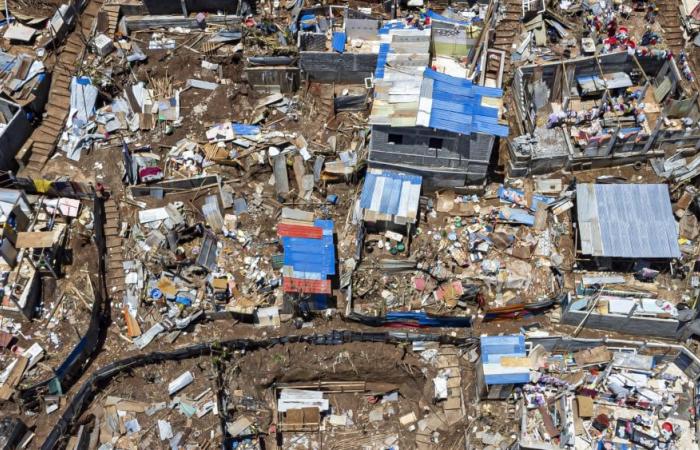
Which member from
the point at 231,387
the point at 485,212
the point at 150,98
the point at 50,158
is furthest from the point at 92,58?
the point at 485,212

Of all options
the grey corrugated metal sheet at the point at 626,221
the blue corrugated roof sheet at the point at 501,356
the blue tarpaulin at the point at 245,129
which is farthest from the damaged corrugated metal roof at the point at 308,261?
the grey corrugated metal sheet at the point at 626,221

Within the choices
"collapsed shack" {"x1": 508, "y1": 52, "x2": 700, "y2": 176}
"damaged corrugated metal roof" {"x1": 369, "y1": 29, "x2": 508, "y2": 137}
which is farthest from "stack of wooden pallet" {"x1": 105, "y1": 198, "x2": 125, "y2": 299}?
"collapsed shack" {"x1": 508, "y1": 52, "x2": 700, "y2": 176}

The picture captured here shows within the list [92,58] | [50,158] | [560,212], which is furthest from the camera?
[92,58]

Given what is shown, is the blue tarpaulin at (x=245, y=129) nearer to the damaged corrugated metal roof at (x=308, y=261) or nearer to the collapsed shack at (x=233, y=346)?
the damaged corrugated metal roof at (x=308, y=261)

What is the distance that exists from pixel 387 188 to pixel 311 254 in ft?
16.2

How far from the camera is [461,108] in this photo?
2775 cm

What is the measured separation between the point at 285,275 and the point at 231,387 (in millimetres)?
5013

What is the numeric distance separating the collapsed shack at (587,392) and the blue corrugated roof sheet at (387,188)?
7284 millimetres

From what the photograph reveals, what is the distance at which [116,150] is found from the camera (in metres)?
32.1

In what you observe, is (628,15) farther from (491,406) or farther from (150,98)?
(150,98)

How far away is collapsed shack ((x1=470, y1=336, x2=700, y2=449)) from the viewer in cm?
2450

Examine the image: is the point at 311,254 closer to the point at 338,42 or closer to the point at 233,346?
the point at 233,346

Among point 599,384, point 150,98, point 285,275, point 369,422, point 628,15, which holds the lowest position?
point 369,422

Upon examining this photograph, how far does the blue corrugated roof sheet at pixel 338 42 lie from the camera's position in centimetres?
3306
